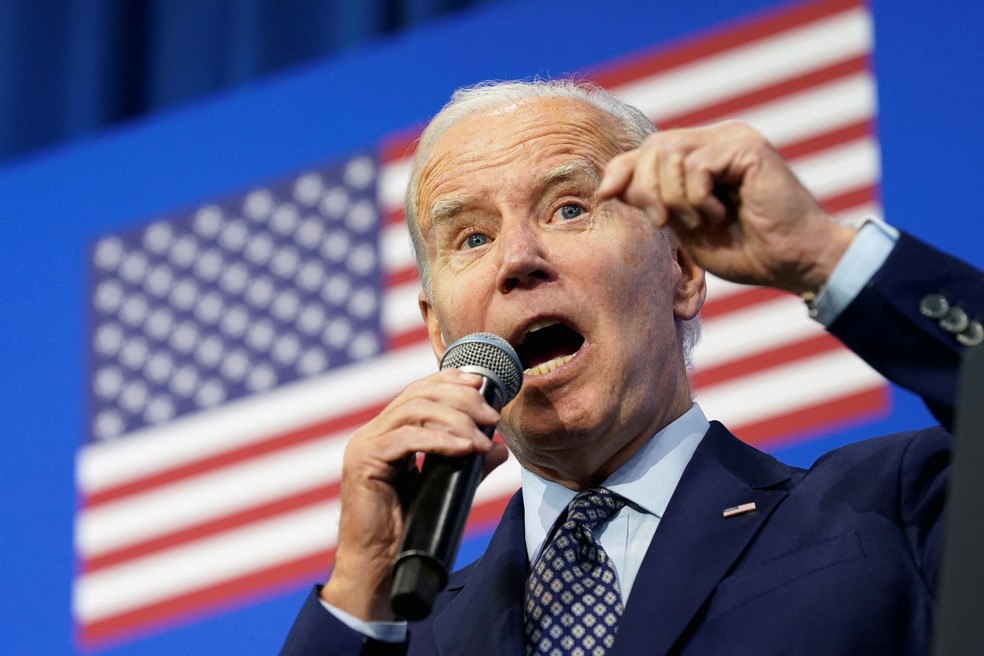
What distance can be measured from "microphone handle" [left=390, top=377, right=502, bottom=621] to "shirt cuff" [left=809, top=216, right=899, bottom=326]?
343 millimetres

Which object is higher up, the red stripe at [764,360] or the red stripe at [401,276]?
the red stripe at [401,276]

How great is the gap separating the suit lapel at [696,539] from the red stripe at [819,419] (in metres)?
A: 0.62

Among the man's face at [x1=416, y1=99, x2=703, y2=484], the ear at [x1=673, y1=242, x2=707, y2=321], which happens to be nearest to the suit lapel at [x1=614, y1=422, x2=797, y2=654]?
the man's face at [x1=416, y1=99, x2=703, y2=484]

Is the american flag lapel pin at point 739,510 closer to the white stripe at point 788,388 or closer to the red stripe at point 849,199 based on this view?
the white stripe at point 788,388

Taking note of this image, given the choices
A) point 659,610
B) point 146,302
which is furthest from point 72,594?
point 659,610

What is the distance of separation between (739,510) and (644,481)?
0.15m

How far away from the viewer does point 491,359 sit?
4.68ft

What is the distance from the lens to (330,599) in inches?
57.5

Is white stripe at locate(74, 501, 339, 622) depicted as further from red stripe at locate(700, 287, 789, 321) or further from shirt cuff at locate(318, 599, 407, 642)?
shirt cuff at locate(318, 599, 407, 642)

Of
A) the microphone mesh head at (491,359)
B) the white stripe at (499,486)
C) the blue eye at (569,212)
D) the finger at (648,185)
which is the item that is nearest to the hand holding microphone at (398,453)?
the microphone mesh head at (491,359)

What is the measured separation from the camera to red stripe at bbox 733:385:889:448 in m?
2.25

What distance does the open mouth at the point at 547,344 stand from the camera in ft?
5.60

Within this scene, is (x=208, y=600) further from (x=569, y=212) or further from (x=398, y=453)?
(x=398, y=453)

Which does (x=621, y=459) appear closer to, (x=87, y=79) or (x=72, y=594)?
(x=72, y=594)
